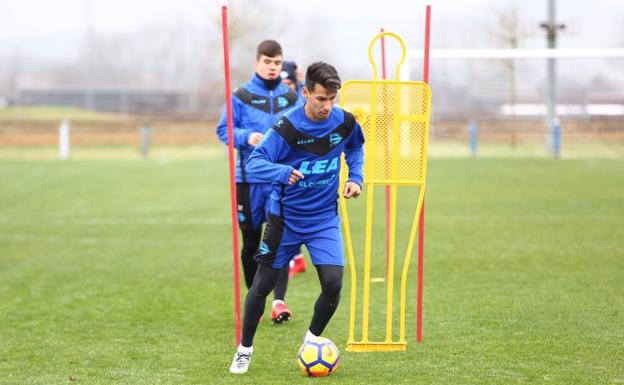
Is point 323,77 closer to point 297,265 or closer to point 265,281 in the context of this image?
point 265,281

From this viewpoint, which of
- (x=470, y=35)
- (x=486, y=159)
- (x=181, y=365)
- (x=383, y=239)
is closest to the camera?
(x=181, y=365)

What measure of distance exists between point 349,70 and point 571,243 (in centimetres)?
5096

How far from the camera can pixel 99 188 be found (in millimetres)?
23266

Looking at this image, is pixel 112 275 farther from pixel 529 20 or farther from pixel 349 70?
pixel 349 70

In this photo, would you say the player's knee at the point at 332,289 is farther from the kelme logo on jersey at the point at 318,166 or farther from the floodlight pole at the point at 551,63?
the floodlight pole at the point at 551,63

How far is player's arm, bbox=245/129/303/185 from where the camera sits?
259 inches

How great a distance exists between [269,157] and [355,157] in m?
0.68

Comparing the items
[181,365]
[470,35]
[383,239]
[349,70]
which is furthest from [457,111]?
[181,365]

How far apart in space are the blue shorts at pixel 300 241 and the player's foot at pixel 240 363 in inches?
24.8

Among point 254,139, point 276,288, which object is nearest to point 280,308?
point 276,288

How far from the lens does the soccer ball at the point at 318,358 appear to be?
685 cm

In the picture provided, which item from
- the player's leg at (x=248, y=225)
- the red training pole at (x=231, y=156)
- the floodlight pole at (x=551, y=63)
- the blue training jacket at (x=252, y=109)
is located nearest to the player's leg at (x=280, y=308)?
the player's leg at (x=248, y=225)

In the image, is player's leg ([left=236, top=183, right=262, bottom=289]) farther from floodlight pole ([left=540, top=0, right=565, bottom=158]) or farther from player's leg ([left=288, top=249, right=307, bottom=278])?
floodlight pole ([left=540, top=0, right=565, bottom=158])

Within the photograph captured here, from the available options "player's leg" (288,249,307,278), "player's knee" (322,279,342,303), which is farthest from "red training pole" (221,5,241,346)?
"player's leg" (288,249,307,278)
